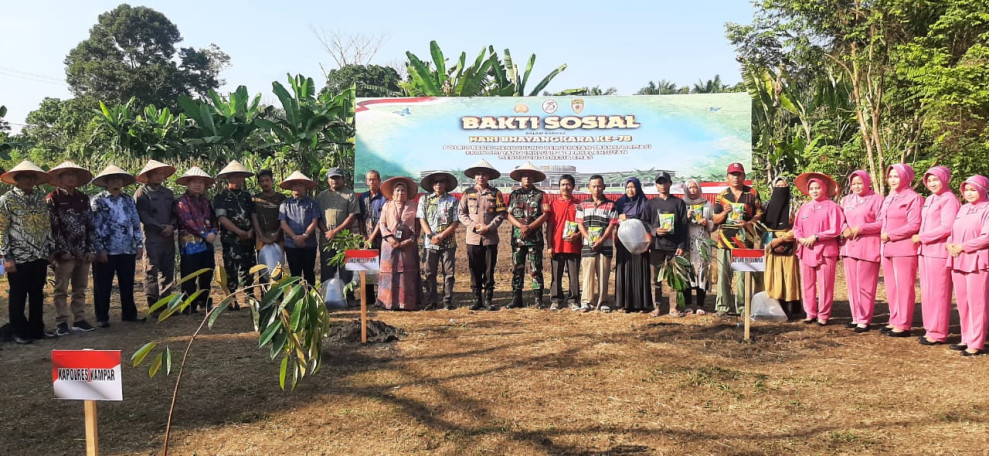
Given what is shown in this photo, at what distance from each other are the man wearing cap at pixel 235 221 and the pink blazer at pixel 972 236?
662 cm

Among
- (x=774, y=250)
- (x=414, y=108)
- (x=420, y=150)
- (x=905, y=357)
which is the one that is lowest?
(x=905, y=357)

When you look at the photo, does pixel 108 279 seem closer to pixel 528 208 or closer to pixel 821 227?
pixel 528 208

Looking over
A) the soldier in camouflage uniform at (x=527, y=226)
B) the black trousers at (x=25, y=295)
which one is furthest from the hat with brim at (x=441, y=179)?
the black trousers at (x=25, y=295)

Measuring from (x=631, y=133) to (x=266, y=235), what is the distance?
560cm

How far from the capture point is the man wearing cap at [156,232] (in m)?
6.98

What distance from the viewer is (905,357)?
534 cm

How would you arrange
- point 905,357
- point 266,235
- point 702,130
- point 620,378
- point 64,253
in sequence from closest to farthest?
point 620,378
point 905,357
point 64,253
point 266,235
point 702,130

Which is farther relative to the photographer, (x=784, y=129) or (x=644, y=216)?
(x=784, y=129)

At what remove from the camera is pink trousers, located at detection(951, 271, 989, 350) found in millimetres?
5203

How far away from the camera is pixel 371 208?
784 cm

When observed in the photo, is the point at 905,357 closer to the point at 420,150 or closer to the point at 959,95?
the point at 959,95

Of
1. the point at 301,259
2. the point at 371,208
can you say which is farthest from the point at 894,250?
the point at 301,259

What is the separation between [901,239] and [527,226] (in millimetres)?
3485

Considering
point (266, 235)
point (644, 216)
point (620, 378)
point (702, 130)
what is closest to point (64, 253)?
point (266, 235)
